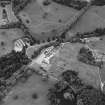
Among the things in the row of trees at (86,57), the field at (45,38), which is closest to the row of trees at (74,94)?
the field at (45,38)

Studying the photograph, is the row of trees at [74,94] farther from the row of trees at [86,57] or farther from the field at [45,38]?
the row of trees at [86,57]

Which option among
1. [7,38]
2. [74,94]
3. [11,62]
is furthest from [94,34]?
[11,62]

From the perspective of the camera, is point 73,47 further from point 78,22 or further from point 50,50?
point 78,22

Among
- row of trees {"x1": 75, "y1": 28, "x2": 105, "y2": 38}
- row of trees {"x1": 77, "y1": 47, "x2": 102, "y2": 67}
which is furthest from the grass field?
row of trees {"x1": 77, "y1": 47, "x2": 102, "y2": 67}

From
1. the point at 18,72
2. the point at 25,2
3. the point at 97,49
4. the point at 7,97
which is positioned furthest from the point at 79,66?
the point at 25,2

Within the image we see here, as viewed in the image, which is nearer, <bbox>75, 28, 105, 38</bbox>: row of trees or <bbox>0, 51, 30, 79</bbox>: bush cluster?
<bbox>0, 51, 30, 79</bbox>: bush cluster

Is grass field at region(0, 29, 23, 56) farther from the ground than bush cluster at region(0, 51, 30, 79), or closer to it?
farther from the ground

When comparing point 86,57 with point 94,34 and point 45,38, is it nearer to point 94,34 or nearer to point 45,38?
point 94,34

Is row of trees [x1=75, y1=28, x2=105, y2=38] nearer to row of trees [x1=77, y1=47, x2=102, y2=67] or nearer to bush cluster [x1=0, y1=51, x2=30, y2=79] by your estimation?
row of trees [x1=77, y1=47, x2=102, y2=67]
